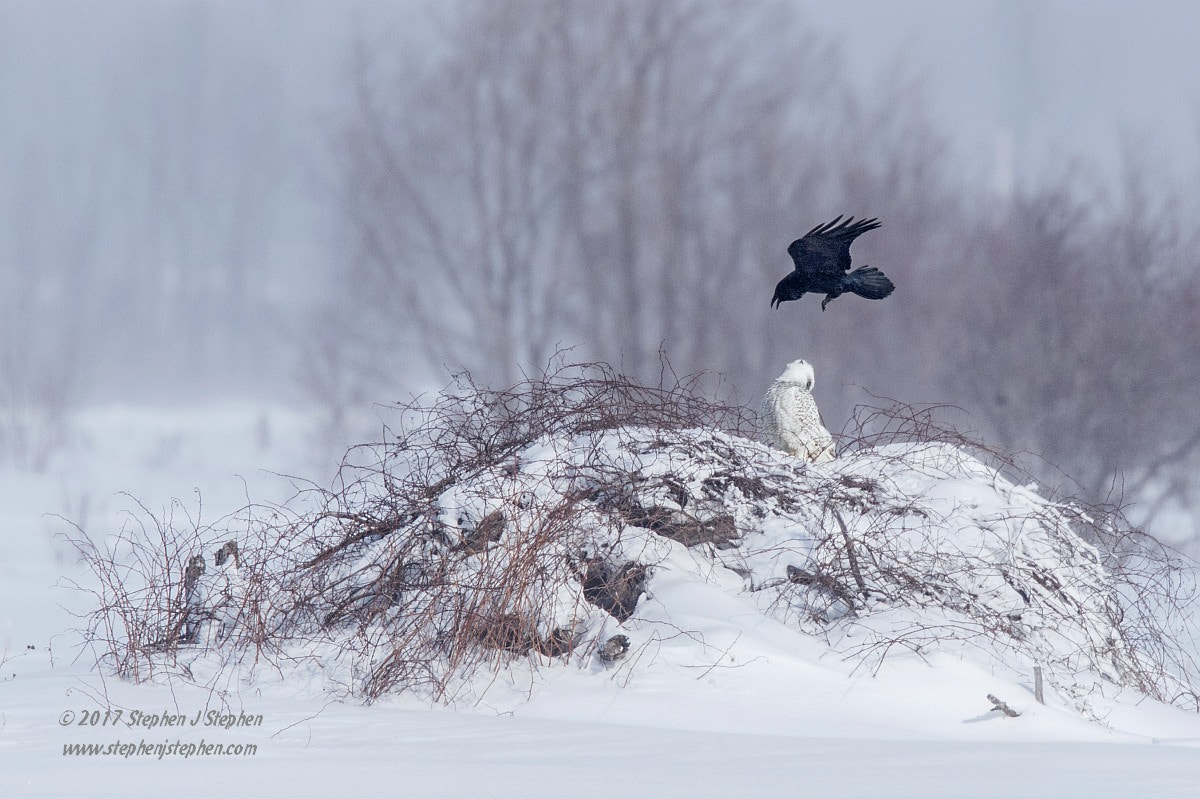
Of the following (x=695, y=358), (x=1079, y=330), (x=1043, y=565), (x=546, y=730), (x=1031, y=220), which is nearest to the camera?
(x=546, y=730)

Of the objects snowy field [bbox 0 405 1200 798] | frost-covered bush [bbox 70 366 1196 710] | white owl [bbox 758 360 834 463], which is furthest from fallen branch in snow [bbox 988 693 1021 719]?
white owl [bbox 758 360 834 463]

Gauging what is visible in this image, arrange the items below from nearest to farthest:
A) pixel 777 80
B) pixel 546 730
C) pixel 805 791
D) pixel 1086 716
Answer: pixel 805 791, pixel 546 730, pixel 1086 716, pixel 777 80

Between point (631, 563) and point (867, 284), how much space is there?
65.6 inches

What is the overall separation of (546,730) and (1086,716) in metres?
2.51

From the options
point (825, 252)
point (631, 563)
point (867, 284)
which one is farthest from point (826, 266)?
point (631, 563)

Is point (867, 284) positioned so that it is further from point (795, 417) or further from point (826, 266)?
point (795, 417)

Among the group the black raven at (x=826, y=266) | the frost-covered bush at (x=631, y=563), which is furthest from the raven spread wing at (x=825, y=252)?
the frost-covered bush at (x=631, y=563)

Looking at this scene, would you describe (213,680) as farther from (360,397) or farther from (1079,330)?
(360,397)

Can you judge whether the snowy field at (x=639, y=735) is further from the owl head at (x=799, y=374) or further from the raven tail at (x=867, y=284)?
the raven tail at (x=867, y=284)

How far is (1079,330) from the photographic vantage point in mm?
15188

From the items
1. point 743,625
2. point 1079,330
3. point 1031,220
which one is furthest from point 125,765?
point 1031,220

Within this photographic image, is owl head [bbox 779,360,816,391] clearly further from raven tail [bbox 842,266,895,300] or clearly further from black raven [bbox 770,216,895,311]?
raven tail [bbox 842,266,895,300]

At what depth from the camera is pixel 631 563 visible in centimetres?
595

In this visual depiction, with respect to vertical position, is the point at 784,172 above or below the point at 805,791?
above
